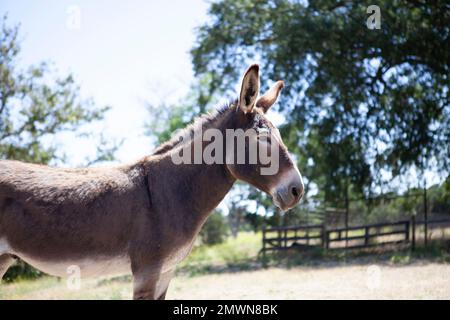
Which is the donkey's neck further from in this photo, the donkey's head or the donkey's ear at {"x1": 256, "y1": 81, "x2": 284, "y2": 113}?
the donkey's ear at {"x1": 256, "y1": 81, "x2": 284, "y2": 113}

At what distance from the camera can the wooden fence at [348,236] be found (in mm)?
16891

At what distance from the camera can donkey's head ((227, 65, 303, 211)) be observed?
3.49 metres

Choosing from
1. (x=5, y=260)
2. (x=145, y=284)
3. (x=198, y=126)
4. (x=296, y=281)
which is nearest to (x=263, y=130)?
(x=198, y=126)

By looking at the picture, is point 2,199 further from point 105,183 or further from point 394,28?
point 394,28

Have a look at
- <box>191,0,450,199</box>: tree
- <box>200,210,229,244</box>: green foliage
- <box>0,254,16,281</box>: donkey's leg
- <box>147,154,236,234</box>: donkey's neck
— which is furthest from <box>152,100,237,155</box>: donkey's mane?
<box>200,210,229,244</box>: green foliage

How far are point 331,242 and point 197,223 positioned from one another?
1582 cm

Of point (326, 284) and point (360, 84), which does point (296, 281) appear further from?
point (360, 84)

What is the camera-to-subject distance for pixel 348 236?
18.3 meters

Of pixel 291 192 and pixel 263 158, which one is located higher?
pixel 263 158

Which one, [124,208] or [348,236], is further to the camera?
[348,236]

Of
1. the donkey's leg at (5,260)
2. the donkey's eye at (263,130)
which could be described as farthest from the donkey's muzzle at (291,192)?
the donkey's leg at (5,260)

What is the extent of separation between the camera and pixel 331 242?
18641 millimetres

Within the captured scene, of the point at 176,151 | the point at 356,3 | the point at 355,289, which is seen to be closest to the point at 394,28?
the point at 356,3

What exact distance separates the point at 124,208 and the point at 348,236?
16.0m
